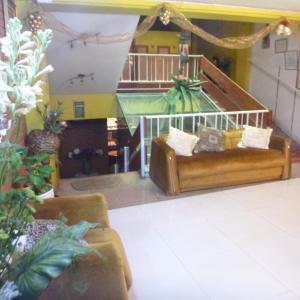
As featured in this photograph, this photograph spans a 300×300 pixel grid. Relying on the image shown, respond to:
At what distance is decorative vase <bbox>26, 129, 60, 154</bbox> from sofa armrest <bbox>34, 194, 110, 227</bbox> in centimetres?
85

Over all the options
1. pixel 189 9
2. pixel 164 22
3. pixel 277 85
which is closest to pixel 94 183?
pixel 164 22

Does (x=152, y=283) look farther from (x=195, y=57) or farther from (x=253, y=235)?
(x=195, y=57)

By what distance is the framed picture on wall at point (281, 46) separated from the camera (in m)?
6.18

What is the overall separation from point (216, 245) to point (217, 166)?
4.70 feet

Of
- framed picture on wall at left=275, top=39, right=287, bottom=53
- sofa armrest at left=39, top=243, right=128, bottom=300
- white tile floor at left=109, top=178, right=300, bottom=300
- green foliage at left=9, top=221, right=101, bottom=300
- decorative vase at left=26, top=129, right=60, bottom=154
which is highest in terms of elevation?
framed picture on wall at left=275, top=39, right=287, bottom=53

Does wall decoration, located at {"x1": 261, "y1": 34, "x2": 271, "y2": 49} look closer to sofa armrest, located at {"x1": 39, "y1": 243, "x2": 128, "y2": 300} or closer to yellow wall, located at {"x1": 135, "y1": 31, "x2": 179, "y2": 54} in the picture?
yellow wall, located at {"x1": 135, "y1": 31, "x2": 179, "y2": 54}

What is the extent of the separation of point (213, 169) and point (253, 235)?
122 centimetres

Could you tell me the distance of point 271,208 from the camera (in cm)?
329

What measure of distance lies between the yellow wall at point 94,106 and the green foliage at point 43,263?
22.5 ft

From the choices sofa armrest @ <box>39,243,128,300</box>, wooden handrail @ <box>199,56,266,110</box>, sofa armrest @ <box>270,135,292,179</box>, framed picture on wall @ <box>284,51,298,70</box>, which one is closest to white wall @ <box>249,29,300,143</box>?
framed picture on wall @ <box>284,51,298,70</box>

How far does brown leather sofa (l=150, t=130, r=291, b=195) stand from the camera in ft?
12.2

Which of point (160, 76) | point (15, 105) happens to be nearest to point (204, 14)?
point (160, 76)

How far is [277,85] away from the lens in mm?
6500

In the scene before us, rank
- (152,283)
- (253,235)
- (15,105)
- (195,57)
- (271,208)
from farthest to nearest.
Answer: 1. (195,57)
2. (271,208)
3. (253,235)
4. (152,283)
5. (15,105)
